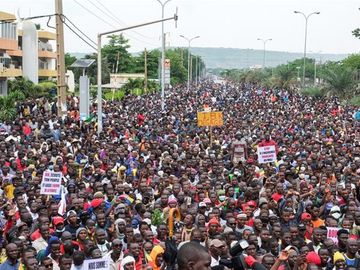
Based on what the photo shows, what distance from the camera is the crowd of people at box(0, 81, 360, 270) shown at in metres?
7.20

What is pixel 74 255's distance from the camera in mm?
6914

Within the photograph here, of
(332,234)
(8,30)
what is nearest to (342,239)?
(332,234)

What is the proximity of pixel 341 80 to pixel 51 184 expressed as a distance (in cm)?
3071

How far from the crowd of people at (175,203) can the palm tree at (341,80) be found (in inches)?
752

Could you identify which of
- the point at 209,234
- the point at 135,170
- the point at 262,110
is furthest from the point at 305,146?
the point at 262,110

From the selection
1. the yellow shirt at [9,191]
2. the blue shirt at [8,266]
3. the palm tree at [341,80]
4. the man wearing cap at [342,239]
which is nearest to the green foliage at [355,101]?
the palm tree at [341,80]

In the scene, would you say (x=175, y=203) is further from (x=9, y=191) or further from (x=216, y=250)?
(x=9, y=191)

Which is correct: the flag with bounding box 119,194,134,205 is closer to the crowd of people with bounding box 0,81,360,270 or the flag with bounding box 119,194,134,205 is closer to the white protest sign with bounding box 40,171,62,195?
the crowd of people with bounding box 0,81,360,270

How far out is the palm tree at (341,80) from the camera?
39031mm

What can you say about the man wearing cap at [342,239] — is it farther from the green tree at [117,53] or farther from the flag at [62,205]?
the green tree at [117,53]

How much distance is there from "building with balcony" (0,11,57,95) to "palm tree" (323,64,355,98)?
18.9m

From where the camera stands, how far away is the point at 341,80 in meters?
39.1

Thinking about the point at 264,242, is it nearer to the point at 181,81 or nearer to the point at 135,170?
the point at 135,170

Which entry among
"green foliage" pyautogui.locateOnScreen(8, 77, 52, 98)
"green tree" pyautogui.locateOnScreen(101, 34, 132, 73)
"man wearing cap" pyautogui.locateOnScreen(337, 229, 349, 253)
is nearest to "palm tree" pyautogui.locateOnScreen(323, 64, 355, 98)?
"green foliage" pyautogui.locateOnScreen(8, 77, 52, 98)
